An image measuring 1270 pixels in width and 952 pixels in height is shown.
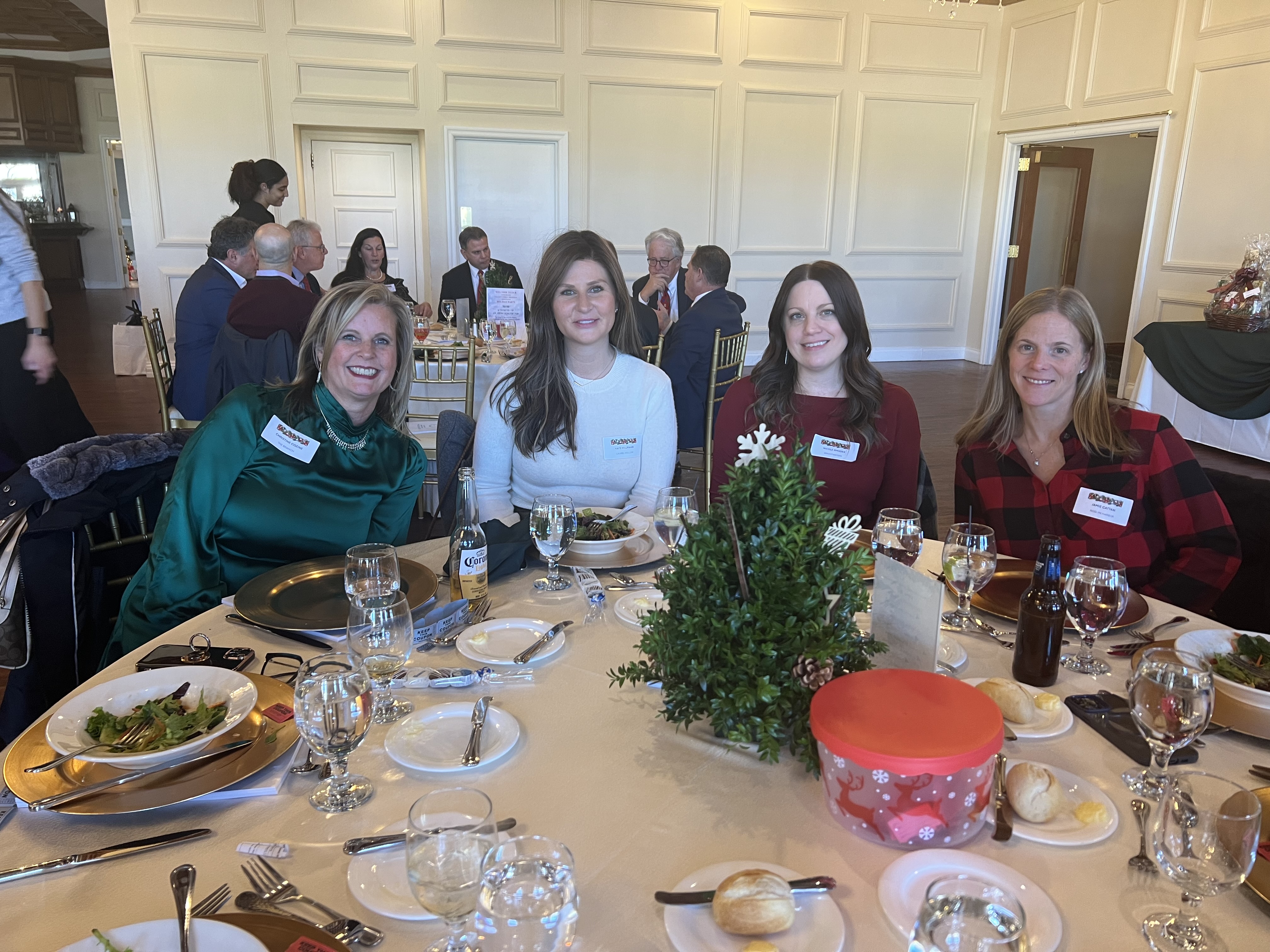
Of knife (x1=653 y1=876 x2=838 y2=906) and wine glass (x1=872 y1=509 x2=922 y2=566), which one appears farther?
wine glass (x1=872 y1=509 x2=922 y2=566)

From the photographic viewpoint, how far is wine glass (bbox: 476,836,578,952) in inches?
29.7

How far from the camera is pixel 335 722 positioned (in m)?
1.03

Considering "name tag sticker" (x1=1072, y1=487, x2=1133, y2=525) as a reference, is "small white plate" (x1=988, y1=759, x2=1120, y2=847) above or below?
below

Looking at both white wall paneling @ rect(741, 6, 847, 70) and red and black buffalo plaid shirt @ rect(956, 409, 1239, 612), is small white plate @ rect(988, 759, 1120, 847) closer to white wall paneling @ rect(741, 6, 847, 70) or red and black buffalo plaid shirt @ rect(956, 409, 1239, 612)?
red and black buffalo plaid shirt @ rect(956, 409, 1239, 612)

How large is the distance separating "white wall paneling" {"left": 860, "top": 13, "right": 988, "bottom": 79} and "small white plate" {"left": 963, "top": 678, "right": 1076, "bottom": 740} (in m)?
8.91

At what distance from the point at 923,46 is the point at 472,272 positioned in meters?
5.57

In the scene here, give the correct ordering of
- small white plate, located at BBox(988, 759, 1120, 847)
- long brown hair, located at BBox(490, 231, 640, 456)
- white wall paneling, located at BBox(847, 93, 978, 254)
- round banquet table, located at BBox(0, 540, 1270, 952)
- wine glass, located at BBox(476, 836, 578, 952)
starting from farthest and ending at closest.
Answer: white wall paneling, located at BBox(847, 93, 978, 254)
long brown hair, located at BBox(490, 231, 640, 456)
small white plate, located at BBox(988, 759, 1120, 847)
round banquet table, located at BBox(0, 540, 1270, 952)
wine glass, located at BBox(476, 836, 578, 952)

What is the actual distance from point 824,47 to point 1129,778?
8929mm

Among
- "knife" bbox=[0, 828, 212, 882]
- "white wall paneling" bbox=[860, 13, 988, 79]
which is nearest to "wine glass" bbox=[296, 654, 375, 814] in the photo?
"knife" bbox=[0, 828, 212, 882]

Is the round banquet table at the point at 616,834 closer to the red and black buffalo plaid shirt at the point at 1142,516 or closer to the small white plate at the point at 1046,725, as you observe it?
the small white plate at the point at 1046,725

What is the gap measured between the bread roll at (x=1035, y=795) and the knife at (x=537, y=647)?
0.73m

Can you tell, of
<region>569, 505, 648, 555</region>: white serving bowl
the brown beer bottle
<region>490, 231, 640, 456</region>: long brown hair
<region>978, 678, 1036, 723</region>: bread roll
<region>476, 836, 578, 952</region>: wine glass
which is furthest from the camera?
<region>490, 231, 640, 456</region>: long brown hair

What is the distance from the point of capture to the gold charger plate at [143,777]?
3.32ft

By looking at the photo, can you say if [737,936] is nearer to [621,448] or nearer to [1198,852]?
[1198,852]
